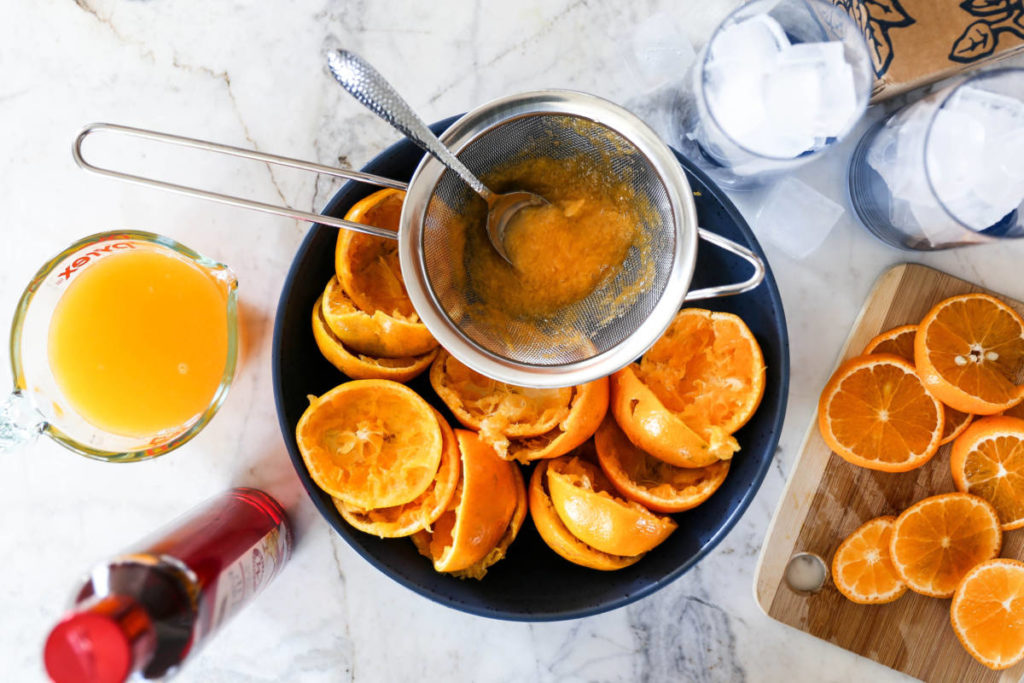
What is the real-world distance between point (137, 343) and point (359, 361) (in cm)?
41

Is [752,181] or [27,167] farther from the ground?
[27,167]

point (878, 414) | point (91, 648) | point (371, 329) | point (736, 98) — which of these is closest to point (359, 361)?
point (371, 329)

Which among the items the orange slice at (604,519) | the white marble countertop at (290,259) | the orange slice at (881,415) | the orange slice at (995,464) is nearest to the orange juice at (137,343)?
the white marble countertop at (290,259)

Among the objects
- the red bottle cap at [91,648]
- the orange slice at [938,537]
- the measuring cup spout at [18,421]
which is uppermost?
the measuring cup spout at [18,421]

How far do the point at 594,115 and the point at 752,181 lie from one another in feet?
1.49

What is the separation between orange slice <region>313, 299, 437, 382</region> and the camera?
1266mm

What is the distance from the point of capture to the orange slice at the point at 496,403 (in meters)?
1.28

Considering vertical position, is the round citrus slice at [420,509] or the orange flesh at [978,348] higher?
the round citrus slice at [420,509]

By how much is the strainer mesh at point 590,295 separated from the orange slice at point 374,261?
11cm

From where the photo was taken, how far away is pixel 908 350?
1.48 metres

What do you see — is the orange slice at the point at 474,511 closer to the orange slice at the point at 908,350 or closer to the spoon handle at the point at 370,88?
the spoon handle at the point at 370,88

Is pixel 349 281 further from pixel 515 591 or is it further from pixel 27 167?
pixel 27 167

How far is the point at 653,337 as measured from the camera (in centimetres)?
117

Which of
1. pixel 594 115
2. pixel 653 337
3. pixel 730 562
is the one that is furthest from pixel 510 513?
pixel 594 115
